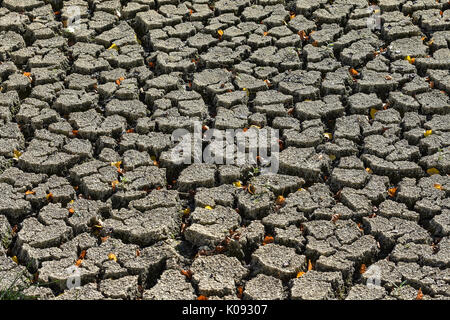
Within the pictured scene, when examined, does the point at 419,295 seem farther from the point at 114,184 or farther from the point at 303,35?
the point at 303,35

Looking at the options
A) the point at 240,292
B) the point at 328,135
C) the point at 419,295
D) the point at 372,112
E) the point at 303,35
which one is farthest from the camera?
the point at 303,35

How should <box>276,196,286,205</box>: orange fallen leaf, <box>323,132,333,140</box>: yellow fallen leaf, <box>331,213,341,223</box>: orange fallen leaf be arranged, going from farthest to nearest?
1. <box>323,132,333,140</box>: yellow fallen leaf
2. <box>276,196,286,205</box>: orange fallen leaf
3. <box>331,213,341,223</box>: orange fallen leaf

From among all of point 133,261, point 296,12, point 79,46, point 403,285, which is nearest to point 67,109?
point 79,46

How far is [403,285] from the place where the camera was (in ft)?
13.4

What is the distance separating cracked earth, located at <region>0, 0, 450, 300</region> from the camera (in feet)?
13.8

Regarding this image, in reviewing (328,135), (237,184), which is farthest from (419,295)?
(328,135)

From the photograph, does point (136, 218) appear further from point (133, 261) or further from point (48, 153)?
point (48, 153)

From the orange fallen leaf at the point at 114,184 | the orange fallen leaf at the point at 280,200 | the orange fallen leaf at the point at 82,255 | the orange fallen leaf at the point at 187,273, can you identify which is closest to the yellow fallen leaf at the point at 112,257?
the orange fallen leaf at the point at 82,255

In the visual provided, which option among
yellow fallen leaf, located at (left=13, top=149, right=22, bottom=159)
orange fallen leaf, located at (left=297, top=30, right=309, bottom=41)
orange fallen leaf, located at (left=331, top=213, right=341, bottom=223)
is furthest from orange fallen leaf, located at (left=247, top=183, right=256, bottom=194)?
orange fallen leaf, located at (left=297, top=30, right=309, bottom=41)

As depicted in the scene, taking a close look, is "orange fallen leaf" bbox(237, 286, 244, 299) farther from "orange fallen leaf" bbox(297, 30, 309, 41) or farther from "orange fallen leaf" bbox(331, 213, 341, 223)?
"orange fallen leaf" bbox(297, 30, 309, 41)

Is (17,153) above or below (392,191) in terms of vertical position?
above

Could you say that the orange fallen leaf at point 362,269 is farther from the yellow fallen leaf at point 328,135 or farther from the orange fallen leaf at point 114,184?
the orange fallen leaf at point 114,184

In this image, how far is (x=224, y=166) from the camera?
4953 millimetres

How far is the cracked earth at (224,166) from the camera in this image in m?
4.22
